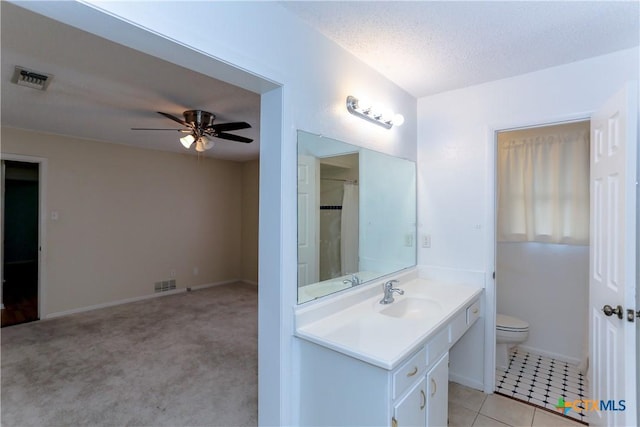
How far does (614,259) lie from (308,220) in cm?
161

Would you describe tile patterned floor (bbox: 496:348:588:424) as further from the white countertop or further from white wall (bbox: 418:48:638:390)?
the white countertop

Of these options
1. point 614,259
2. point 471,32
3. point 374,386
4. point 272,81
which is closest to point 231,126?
point 272,81

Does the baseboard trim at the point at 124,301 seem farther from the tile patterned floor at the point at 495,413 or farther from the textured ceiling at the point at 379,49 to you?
the tile patterned floor at the point at 495,413

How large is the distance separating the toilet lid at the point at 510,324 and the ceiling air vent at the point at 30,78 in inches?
160

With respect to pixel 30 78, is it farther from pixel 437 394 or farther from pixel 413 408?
pixel 437 394

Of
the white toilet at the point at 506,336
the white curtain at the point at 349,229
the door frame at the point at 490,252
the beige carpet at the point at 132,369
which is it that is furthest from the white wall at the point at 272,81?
the white toilet at the point at 506,336

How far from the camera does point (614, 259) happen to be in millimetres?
1598

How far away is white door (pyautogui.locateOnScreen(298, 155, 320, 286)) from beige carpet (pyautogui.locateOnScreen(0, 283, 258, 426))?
3.65 feet

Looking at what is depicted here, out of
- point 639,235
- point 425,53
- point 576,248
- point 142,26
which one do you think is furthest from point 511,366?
point 142,26

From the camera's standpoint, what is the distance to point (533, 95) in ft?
7.31

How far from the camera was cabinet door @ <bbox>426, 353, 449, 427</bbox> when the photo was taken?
1572 millimetres

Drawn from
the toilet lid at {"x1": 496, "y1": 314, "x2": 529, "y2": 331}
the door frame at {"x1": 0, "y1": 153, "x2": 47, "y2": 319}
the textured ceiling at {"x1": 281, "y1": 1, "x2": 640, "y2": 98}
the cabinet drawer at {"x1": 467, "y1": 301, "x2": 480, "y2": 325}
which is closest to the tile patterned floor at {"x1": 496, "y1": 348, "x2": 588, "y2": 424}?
the toilet lid at {"x1": 496, "y1": 314, "x2": 529, "y2": 331}

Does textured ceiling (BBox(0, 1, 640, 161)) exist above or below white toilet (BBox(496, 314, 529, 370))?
above

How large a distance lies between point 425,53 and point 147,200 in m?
4.38
